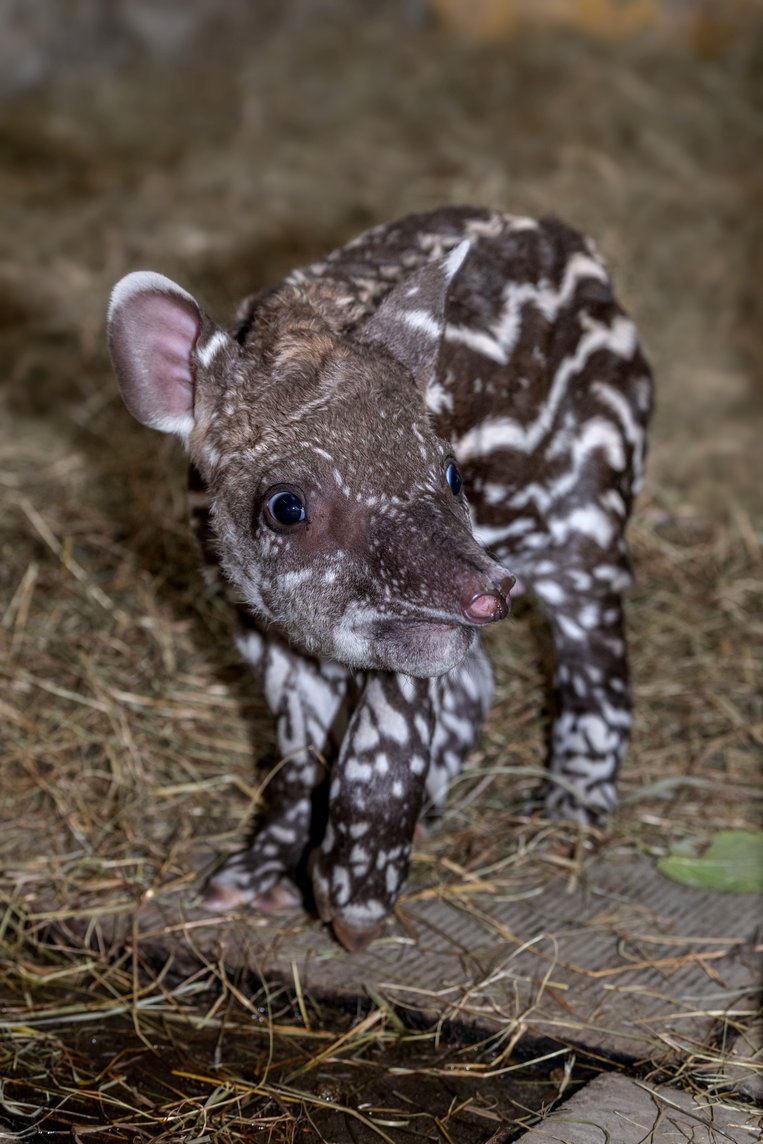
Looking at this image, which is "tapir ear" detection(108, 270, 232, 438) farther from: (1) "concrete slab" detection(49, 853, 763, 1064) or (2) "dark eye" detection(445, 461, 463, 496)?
(1) "concrete slab" detection(49, 853, 763, 1064)

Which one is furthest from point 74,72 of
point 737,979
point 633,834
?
point 737,979

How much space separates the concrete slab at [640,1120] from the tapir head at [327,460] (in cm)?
114

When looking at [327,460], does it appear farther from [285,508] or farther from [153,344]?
[153,344]

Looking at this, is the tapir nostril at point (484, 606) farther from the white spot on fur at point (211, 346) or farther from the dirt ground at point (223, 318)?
the dirt ground at point (223, 318)

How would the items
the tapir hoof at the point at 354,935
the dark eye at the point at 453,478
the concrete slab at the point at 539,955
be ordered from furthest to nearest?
1. the tapir hoof at the point at 354,935
2. the concrete slab at the point at 539,955
3. the dark eye at the point at 453,478

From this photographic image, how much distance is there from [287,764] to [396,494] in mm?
1425

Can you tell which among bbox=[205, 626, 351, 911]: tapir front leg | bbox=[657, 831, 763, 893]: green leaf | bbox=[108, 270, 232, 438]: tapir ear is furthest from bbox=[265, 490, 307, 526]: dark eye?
bbox=[657, 831, 763, 893]: green leaf

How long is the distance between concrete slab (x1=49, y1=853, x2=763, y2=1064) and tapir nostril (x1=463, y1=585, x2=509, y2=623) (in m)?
1.34

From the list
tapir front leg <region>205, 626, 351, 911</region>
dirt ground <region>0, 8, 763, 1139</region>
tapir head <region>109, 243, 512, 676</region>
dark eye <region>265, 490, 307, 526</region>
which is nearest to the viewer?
tapir head <region>109, 243, 512, 676</region>

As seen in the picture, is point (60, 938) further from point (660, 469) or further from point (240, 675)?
point (660, 469)

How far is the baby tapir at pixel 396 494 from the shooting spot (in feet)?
12.0

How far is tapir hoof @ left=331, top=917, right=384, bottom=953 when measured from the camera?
443 cm

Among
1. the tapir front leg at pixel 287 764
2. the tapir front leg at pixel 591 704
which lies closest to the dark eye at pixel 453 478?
the tapir front leg at pixel 287 764

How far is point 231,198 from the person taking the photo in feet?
32.6
